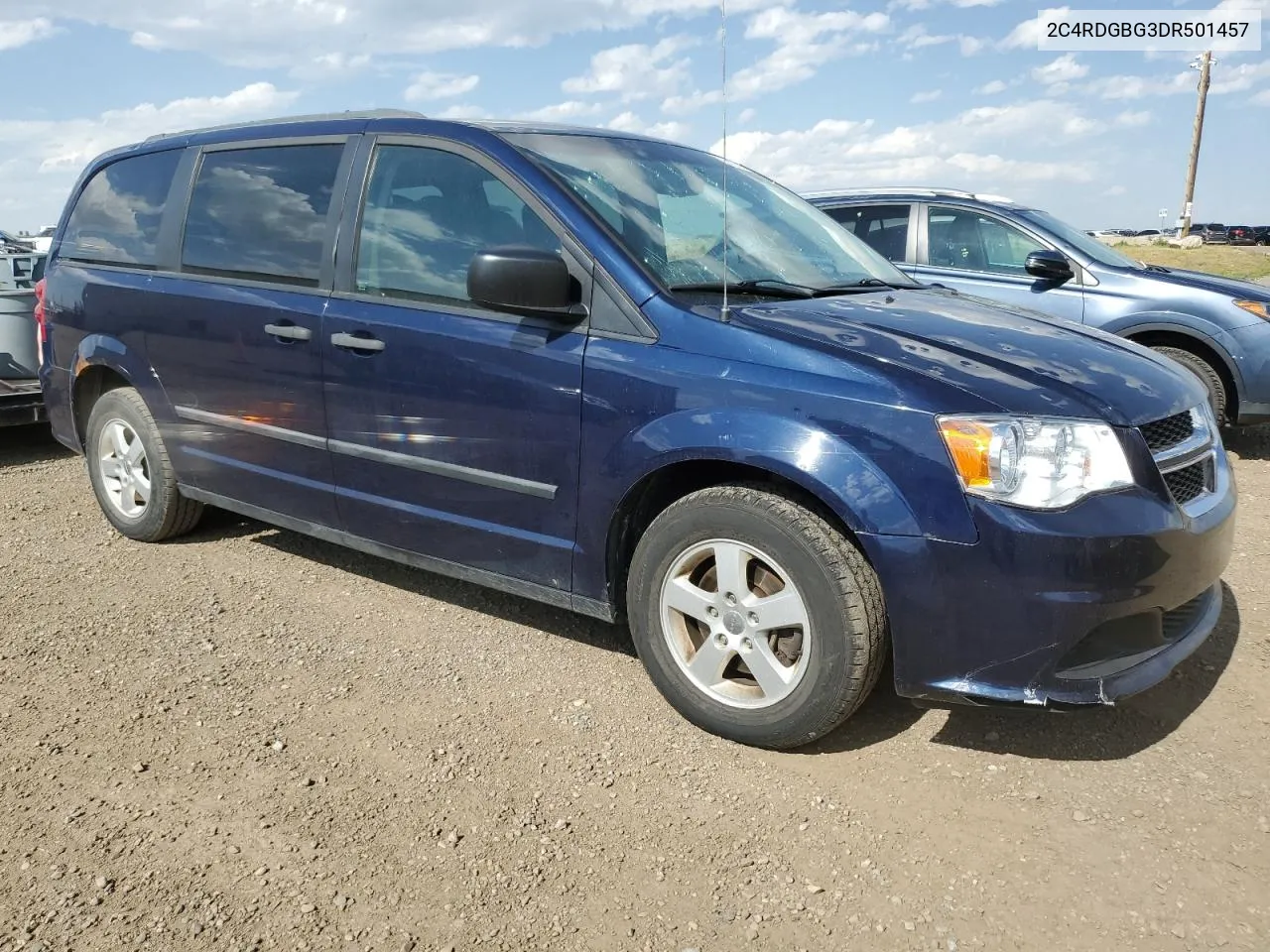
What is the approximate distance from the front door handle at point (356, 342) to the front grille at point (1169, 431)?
2.42 metres

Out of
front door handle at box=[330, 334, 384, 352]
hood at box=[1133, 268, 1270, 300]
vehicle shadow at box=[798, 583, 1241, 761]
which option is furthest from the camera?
hood at box=[1133, 268, 1270, 300]

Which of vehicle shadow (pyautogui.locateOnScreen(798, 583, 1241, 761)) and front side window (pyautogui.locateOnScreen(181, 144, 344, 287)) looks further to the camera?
front side window (pyautogui.locateOnScreen(181, 144, 344, 287))

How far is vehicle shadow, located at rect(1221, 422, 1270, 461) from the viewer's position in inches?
274

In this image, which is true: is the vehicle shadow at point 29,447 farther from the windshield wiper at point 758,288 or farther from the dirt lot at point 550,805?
the windshield wiper at point 758,288

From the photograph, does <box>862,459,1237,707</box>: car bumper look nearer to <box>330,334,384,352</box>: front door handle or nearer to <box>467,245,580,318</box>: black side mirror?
<box>467,245,580,318</box>: black side mirror

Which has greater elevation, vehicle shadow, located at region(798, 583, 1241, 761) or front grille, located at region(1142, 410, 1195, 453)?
front grille, located at region(1142, 410, 1195, 453)

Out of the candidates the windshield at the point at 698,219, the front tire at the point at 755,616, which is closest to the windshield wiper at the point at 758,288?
the windshield at the point at 698,219

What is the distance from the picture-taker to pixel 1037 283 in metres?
6.99

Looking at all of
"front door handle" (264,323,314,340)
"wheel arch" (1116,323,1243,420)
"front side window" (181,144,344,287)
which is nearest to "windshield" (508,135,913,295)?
"front side window" (181,144,344,287)

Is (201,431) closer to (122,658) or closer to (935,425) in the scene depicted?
(122,658)

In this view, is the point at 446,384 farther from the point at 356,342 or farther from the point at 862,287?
the point at 862,287

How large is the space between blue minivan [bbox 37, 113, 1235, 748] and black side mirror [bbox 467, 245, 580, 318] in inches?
0.4

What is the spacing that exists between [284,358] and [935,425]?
248 centimetres

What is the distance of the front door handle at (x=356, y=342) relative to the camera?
11.9ft
